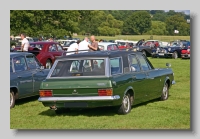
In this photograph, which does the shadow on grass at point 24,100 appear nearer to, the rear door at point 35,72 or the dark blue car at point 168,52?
the rear door at point 35,72

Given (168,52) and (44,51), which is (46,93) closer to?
(44,51)

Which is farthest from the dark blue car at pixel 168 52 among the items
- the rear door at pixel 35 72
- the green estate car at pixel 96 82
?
the green estate car at pixel 96 82

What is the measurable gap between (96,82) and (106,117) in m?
0.84

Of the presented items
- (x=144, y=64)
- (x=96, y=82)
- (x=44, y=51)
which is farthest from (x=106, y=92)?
(x=44, y=51)

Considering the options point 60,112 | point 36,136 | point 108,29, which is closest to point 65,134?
point 36,136

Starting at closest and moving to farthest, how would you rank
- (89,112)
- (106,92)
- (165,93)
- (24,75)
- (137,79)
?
Result: (106,92)
(89,112)
(137,79)
(24,75)
(165,93)

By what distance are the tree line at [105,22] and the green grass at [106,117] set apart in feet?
5.83

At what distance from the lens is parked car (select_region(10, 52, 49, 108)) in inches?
483

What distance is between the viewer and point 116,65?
11.0m

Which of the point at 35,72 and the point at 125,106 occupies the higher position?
the point at 35,72

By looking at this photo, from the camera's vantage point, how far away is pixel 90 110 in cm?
1140

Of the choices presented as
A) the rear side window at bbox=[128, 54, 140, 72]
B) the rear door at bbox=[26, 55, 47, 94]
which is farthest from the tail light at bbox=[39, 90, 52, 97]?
the rear door at bbox=[26, 55, 47, 94]

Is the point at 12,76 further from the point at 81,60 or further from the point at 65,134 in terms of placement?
the point at 65,134

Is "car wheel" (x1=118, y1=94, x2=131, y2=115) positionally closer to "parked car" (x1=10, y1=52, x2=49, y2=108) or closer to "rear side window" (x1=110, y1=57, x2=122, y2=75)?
"rear side window" (x1=110, y1=57, x2=122, y2=75)
